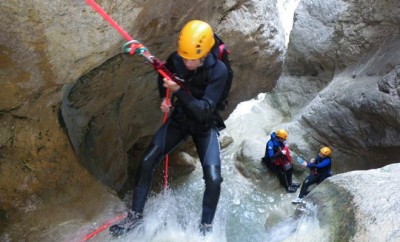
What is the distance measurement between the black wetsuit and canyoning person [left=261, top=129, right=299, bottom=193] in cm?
477

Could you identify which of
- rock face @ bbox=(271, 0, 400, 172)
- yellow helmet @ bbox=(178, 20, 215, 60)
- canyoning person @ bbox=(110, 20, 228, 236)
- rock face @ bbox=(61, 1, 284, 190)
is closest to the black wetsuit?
canyoning person @ bbox=(110, 20, 228, 236)

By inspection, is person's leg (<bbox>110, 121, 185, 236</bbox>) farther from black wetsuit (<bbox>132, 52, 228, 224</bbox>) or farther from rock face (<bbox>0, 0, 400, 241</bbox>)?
rock face (<bbox>0, 0, 400, 241</bbox>)

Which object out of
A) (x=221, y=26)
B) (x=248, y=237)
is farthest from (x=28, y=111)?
(x=248, y=237)

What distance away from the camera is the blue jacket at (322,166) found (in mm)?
8695

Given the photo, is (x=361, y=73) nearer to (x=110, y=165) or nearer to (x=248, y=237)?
(x=248, y=237)

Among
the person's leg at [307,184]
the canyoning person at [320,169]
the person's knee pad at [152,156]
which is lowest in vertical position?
the person's leg at [307,184]

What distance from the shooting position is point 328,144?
9.77 m

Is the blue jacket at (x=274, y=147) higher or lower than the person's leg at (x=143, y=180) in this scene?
lower

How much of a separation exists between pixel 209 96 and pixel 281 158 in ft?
18.4

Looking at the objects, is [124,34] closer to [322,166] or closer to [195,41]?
[195,41]

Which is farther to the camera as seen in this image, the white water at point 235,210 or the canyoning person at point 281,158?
the canyoning person at point 281,158

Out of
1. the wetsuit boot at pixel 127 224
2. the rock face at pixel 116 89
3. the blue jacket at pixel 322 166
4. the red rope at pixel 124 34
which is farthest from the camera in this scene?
the blue jacket at pixel 322 166

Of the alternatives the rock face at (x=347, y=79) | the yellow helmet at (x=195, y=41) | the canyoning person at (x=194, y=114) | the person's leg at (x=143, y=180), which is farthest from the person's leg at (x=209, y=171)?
the rock face at (x=347, y=79)

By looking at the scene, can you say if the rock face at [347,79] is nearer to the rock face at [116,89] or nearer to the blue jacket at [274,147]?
the rock face at [116,89]
